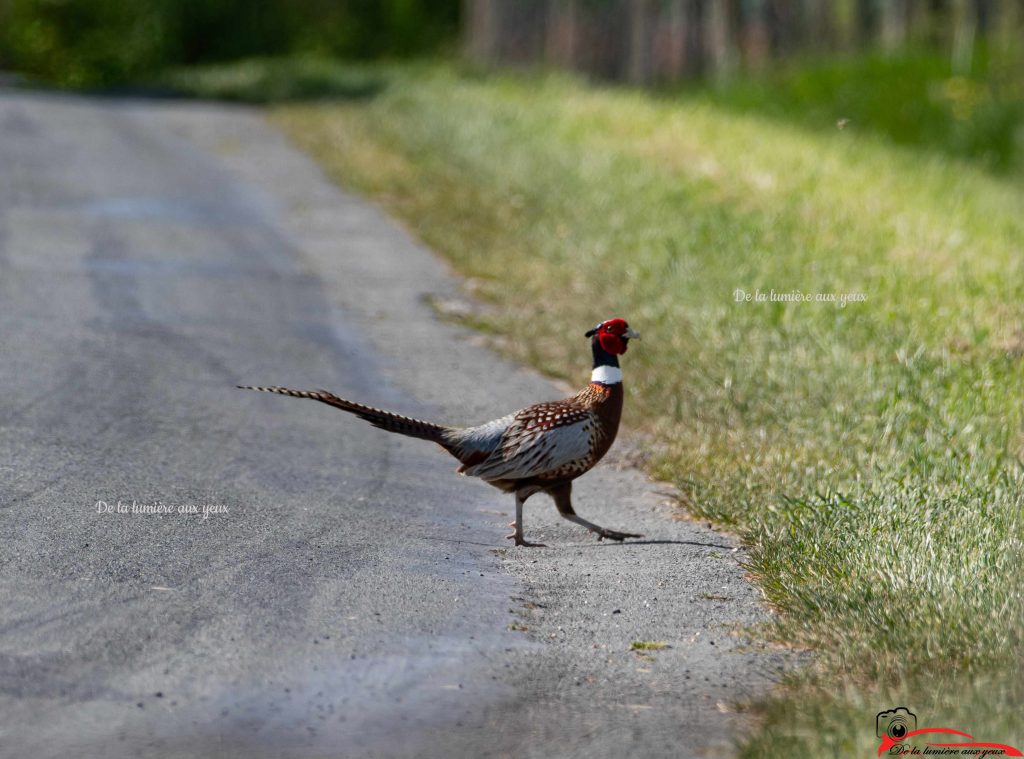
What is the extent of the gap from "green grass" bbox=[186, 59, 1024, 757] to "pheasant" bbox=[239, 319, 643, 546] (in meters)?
0.85

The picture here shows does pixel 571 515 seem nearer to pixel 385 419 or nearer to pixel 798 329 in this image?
pixel 385 419

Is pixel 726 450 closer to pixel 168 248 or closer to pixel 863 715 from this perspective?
pixel 863 715

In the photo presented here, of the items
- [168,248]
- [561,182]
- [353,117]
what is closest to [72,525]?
[168,248]

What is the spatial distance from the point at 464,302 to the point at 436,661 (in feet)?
22.7

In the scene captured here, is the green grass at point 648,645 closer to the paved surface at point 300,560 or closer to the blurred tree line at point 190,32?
the paved surface at point 300,560

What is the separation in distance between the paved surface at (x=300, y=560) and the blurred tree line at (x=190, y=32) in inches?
766

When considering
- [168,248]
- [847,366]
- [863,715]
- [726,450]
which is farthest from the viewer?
[168,248]

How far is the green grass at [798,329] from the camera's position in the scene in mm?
5414

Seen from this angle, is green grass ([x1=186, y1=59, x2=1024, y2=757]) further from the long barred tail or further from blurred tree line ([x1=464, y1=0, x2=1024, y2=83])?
blurred tree line ([x1=464, y1=0, x2=1024, y2=83])

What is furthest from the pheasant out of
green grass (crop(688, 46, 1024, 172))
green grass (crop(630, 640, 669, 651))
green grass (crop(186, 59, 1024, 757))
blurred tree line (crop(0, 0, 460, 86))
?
blurred tree line (crop(0, 0, 460, 86))

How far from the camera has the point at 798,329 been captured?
34.8 ft

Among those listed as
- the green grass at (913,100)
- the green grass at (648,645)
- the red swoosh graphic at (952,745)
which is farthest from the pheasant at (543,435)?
the green grass at (913,100)

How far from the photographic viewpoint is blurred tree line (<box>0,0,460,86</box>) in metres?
30.7

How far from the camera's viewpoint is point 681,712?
16.6 feet
